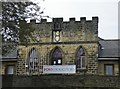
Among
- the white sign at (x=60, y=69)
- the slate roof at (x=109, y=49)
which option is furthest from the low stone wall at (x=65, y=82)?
the slate roof at (x=109, y=49)

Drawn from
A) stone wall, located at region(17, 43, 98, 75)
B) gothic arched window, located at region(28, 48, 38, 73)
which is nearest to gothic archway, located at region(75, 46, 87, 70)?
stone wall, located at region(17, 43, 98, 75)

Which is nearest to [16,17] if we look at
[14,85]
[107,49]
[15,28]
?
[15,28]

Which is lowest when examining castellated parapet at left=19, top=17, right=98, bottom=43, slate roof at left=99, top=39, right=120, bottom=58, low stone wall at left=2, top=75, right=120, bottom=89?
low stone wall at left=2, top=75, right=120, bottom=89

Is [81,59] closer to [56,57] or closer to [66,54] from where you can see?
[66,54]

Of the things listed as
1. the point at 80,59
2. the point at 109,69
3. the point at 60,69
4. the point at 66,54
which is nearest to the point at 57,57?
the point at 66,54

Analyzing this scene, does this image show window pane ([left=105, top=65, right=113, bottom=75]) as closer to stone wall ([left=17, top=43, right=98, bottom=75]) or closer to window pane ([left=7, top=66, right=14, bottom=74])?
stone wall ([left=17, top=43, right=98, bottom=75])

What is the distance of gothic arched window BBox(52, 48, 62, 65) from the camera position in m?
41.2

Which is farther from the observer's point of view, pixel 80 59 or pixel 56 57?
pixel 56 57

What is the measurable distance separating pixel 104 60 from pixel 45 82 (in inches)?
507

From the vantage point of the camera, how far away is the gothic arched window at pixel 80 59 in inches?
1592

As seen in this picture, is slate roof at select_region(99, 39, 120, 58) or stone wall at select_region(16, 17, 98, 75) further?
slate roof at select_region(99, 39, 120, 58)

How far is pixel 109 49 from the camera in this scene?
141 ft

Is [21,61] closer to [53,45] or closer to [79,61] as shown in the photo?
[53,45]

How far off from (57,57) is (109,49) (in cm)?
635
